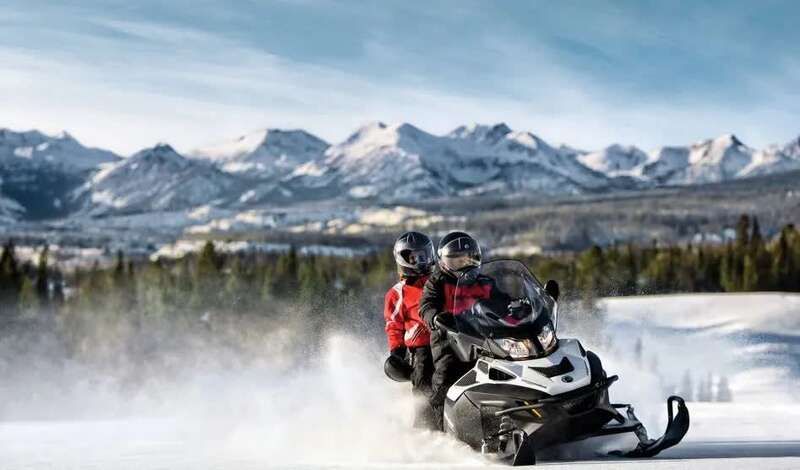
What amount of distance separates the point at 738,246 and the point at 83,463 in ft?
286

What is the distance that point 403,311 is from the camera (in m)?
9.88

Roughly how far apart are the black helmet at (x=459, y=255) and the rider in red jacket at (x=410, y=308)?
2.08 ft

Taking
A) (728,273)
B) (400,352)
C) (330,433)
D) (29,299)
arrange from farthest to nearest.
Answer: (728,273) → (29,299) → (330,433) → (400,352)

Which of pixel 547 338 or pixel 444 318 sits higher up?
pixel 444 318

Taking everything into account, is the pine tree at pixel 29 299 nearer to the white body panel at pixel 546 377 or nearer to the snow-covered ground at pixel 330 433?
the snow-covered ground at pixel 330 433

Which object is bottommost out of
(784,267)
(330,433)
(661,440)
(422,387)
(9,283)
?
(9,283)

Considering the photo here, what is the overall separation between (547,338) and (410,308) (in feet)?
5.79

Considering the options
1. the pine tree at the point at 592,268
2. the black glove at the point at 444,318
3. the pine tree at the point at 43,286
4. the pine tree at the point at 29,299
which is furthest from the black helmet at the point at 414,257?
the pine tree at the point at 592,268

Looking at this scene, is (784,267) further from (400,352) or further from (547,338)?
(547,338)

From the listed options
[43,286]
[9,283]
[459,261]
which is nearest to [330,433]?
[459,261]

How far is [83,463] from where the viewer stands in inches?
368

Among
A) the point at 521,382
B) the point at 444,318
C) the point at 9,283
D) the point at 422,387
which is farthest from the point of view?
the point at 9,283

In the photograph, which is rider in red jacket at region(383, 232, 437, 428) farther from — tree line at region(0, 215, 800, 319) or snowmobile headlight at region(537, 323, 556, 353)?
tree line at region(0, 215, 800, 319)

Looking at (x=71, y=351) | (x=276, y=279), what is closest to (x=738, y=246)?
(x=276, y=279)
